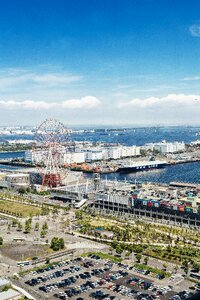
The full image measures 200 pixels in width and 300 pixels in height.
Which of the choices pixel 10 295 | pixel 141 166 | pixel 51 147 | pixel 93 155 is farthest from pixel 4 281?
pixel 93 155

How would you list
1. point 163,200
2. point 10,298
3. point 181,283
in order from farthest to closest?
point 163,200 → point 181,283 → point 10,298

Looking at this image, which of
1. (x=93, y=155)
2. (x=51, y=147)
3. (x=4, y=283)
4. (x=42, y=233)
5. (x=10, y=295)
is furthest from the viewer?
(x=93, y=155)

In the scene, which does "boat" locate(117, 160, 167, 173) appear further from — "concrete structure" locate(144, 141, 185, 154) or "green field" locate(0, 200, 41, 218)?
"green field" locate(0, 200, 41, 218)

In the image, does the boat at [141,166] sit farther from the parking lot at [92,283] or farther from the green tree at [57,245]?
the parking lot at [92,283]

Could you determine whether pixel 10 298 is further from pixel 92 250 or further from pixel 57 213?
pixel 57 213

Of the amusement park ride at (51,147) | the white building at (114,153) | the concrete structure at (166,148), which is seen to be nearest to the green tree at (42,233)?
the amusement park ride at (51,147)

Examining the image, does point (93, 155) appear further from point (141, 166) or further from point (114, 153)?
point (141, 166)

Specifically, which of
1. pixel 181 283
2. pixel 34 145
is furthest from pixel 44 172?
pixel 181 283
